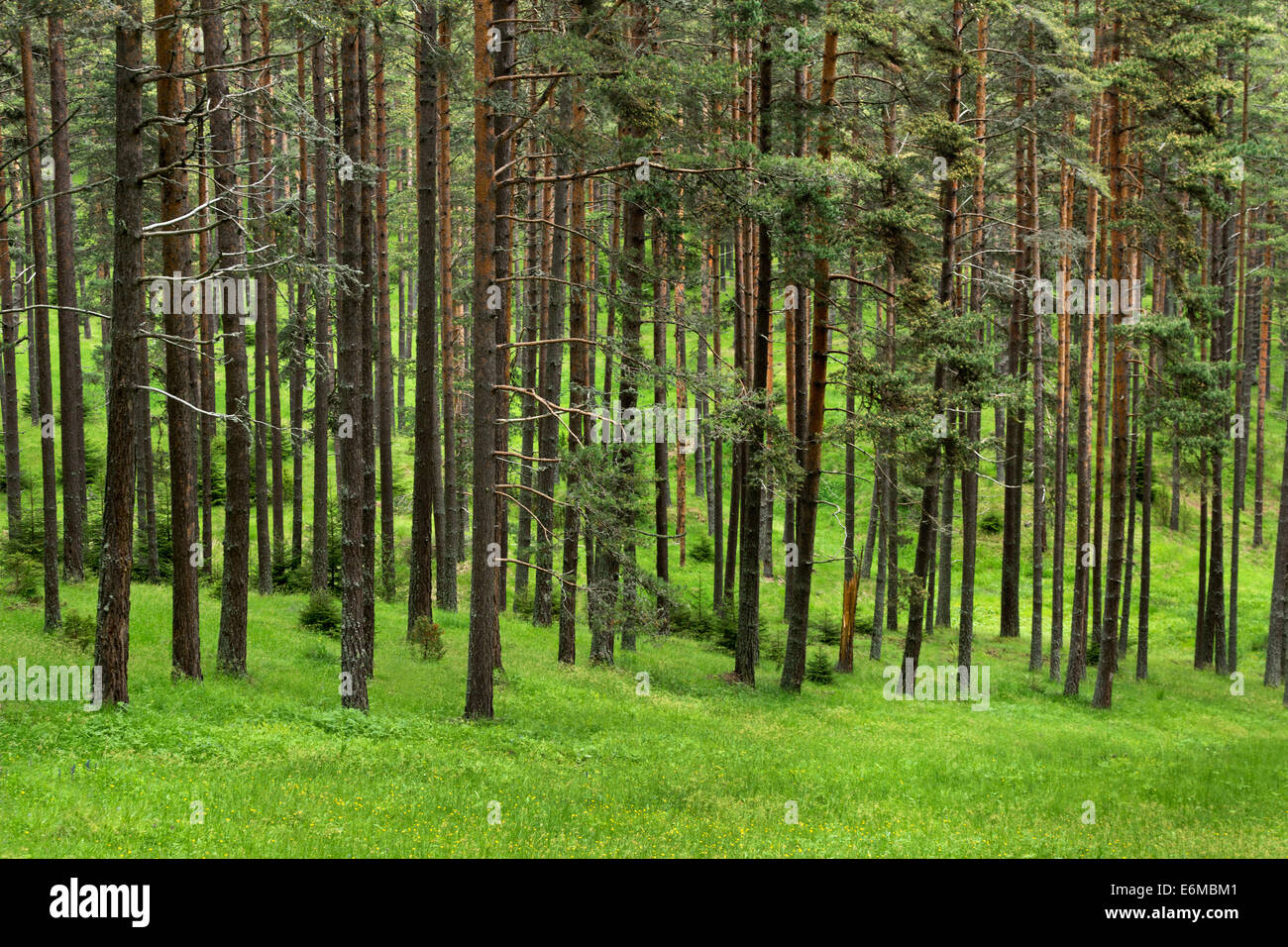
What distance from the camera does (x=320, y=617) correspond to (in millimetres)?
20312

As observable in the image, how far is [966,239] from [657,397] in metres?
14.9

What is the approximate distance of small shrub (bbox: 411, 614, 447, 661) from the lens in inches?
731

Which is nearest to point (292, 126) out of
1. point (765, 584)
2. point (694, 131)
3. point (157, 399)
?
point (694, 131)

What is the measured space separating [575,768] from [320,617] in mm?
9790

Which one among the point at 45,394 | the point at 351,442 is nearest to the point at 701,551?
the point at 45,394

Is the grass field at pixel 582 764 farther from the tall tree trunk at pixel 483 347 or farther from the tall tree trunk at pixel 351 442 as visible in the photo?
the tall tree trunk at pixel 483 347

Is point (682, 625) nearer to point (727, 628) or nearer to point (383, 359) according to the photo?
point (727, 628)

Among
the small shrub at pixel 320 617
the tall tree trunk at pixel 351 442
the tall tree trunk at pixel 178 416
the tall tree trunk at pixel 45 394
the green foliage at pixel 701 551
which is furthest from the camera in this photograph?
the green foliage at pixel 701 551

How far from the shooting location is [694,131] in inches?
585

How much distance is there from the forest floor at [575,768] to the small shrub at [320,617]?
1.31 ft

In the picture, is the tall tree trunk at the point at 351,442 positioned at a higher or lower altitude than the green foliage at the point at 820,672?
higher

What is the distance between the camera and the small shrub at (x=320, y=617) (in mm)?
20234

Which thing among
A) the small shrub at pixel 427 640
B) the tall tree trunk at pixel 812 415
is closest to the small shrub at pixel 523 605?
the small shrub at pixel 427 640

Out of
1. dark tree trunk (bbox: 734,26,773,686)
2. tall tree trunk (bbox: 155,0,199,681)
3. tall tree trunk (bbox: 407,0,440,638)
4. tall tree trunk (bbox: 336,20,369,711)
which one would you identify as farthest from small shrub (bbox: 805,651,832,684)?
tall tree trunk (bbox: 155,0,199,681)
